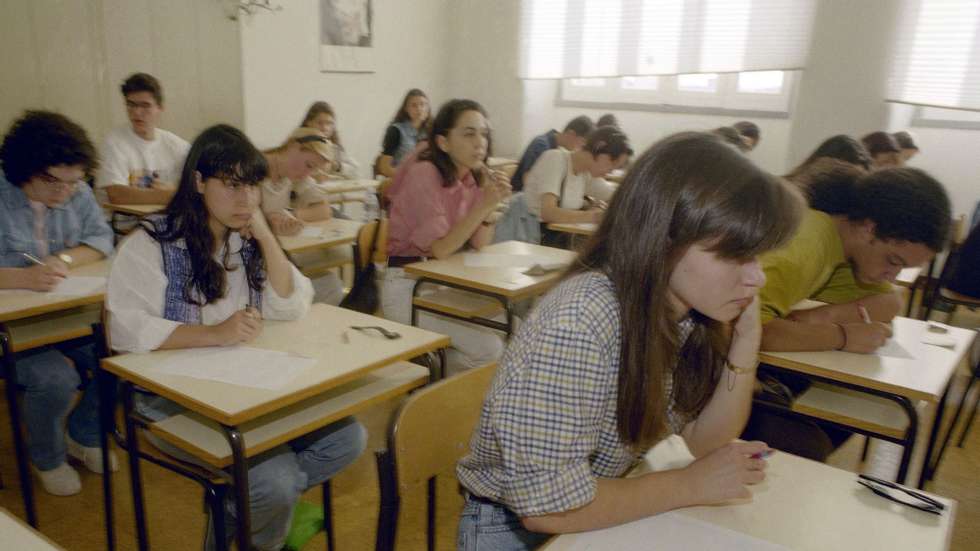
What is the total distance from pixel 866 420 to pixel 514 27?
229 inches

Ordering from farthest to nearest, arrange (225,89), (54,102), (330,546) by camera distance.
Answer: (225,89) → (54,102) → (330,546)

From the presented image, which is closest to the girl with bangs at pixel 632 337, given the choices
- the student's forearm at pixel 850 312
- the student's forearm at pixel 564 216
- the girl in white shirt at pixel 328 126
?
the student's forearm at pixel 850 312

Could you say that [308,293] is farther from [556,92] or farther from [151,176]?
[556,92]

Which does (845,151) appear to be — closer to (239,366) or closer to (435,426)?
(435,426)

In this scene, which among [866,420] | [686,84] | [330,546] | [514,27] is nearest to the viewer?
[866,420]

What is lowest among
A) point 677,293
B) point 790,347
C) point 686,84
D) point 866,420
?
point 866,420

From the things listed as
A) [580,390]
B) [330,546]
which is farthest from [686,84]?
[580,390]

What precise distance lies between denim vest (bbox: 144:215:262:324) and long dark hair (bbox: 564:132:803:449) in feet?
3.89

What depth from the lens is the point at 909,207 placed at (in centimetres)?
170

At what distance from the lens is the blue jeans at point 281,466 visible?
5.25 ft

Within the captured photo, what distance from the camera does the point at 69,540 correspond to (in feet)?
6.77

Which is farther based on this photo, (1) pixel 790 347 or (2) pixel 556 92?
(2) pixel 556 92

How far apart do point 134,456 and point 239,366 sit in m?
0.35

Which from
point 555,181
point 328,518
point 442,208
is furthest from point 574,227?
point 328,518
